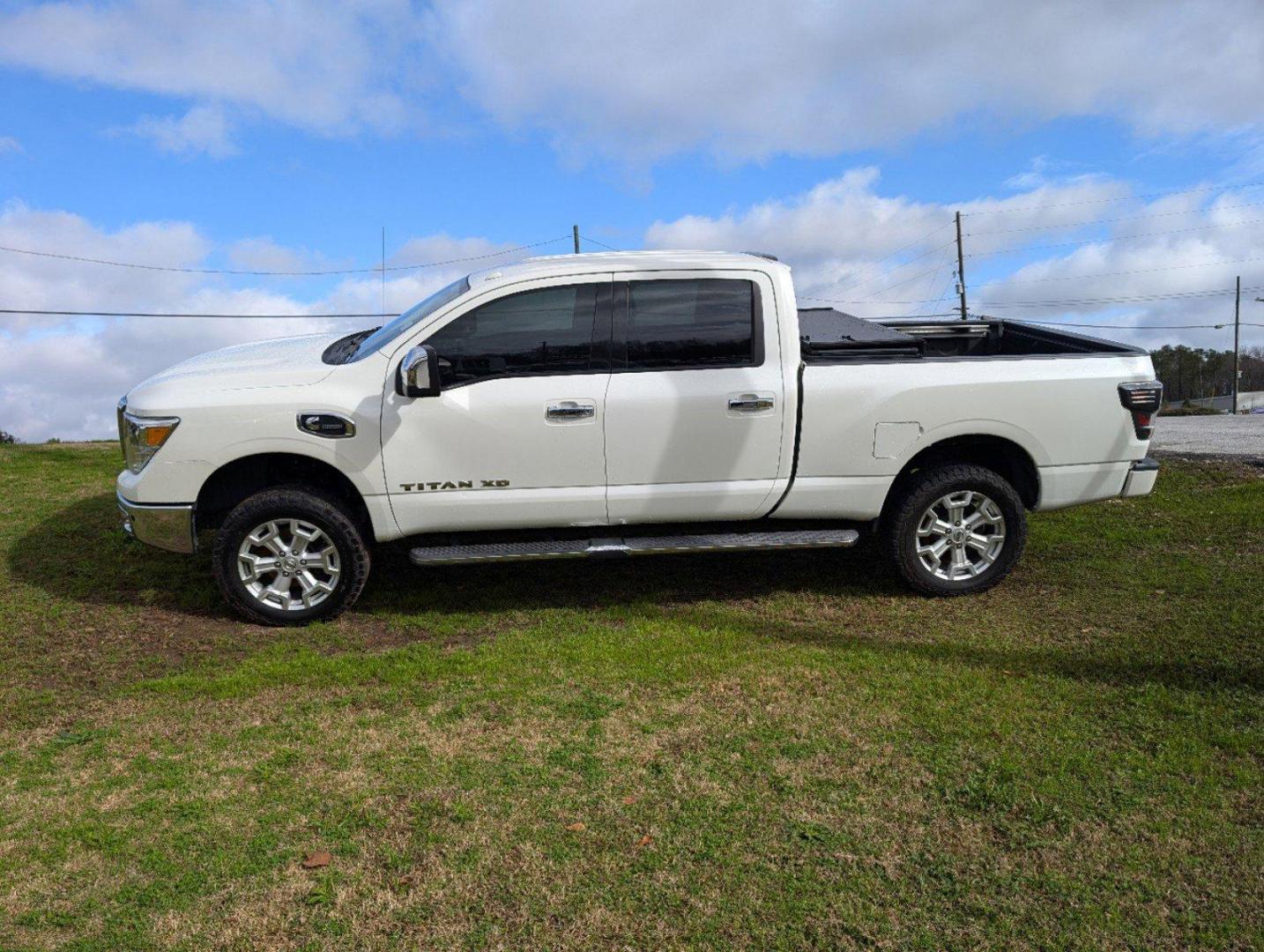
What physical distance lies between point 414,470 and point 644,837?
2787mm

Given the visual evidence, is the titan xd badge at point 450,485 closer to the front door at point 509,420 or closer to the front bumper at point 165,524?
the front door at point 509,420

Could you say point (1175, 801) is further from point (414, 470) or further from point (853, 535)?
point (414, 470)

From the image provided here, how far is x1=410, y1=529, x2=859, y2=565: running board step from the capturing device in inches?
215

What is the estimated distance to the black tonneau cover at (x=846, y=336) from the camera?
18.9 feet

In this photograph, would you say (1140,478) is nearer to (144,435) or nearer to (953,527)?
(953,527)

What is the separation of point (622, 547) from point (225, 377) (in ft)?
7.98

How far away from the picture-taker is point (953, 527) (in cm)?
584

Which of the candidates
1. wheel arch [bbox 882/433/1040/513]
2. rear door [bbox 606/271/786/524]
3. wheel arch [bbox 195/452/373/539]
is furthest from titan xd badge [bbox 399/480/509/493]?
wheel arch [bbox 882/433/1040/513]

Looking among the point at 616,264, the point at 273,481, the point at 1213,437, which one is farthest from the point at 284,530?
the point at 1213,437

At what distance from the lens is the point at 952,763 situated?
3.74 meters

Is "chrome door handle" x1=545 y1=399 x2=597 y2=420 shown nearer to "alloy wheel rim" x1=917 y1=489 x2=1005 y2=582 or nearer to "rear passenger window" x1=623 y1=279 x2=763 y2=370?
"rear passenger window" x1=623 y1=279 x2=763 y2=370

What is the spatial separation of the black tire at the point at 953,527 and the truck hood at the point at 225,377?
3.42 m

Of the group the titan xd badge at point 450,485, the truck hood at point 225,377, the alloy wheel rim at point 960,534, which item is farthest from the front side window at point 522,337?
the alloy wheel rim at point 960,534

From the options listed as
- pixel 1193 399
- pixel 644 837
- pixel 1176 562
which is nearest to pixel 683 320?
pixel 644 837
